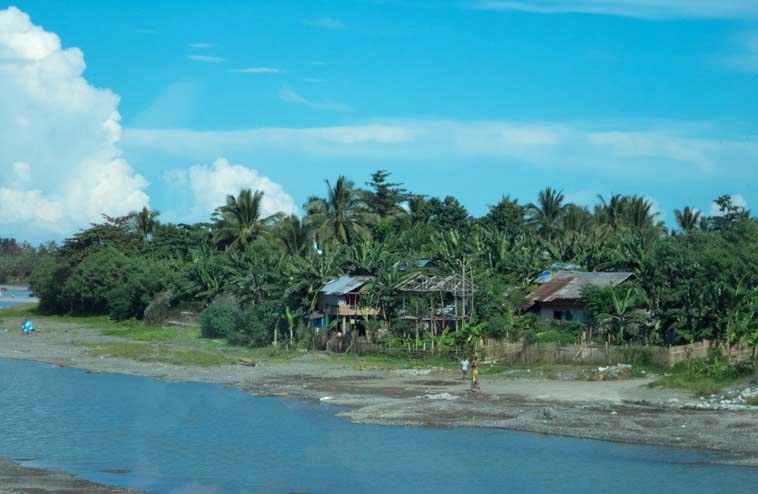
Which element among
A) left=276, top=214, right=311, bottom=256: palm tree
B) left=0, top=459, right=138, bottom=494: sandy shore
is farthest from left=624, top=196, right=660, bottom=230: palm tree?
left=0, top=459, right=138, bottom=494: sandy shore

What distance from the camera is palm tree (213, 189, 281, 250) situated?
78812mm

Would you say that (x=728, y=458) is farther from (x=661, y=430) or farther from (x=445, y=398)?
(x=445, y=398)

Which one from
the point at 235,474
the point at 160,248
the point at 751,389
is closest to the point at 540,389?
the point at 751,389

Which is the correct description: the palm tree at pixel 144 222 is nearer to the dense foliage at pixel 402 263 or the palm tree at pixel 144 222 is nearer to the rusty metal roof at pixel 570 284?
the dense foliage at pixel 402 263

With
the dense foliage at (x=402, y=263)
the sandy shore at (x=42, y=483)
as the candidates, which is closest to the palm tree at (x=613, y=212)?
the dense foliage at (x=402, y=263)

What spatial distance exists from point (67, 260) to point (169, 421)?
6101 centimetres

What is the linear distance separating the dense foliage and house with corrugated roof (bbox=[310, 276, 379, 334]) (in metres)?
0.82

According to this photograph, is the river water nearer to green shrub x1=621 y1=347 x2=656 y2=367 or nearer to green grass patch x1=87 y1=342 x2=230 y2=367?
green shrub x1=621 y1=347 x2=656 y2=367

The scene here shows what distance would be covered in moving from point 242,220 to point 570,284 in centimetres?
3595

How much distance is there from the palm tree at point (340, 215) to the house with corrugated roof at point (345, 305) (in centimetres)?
1682

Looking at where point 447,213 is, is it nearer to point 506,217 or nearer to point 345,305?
point 506,217

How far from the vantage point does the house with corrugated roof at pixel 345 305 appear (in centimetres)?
5459

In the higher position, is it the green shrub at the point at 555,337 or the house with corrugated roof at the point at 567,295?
the house with corrugated roof at the point at 567,295

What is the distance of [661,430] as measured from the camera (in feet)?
96.0
